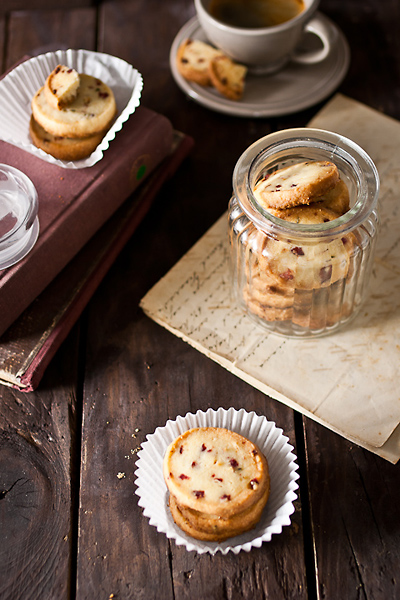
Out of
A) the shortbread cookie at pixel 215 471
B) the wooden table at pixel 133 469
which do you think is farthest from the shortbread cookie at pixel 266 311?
the shortbread cookie at pixel 215 471

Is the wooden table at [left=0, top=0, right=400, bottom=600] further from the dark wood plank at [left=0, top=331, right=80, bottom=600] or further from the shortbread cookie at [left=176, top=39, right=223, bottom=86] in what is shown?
the shortbread cookie at [left=176, top=39, right=223, bottom=86]

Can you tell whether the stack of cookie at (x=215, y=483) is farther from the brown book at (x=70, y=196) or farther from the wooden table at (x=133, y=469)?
the brown book at (x=70, y=196)

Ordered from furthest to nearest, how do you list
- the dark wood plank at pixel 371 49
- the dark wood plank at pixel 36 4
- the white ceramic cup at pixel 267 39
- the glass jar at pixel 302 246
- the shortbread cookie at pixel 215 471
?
the dark wood plank at pixel 36 4
the dark wood plank at pixel 371 49
the white ceramic cup at pixel 267 39
the glass jar at pixel 302 246
the shortbread cookie at pixel 215 471

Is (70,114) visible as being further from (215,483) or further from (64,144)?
(215,483)

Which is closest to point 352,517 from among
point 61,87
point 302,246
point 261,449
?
point 261,449

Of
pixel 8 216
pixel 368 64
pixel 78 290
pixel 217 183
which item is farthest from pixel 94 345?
pixel 368 64

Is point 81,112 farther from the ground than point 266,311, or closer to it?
farther from the ground
